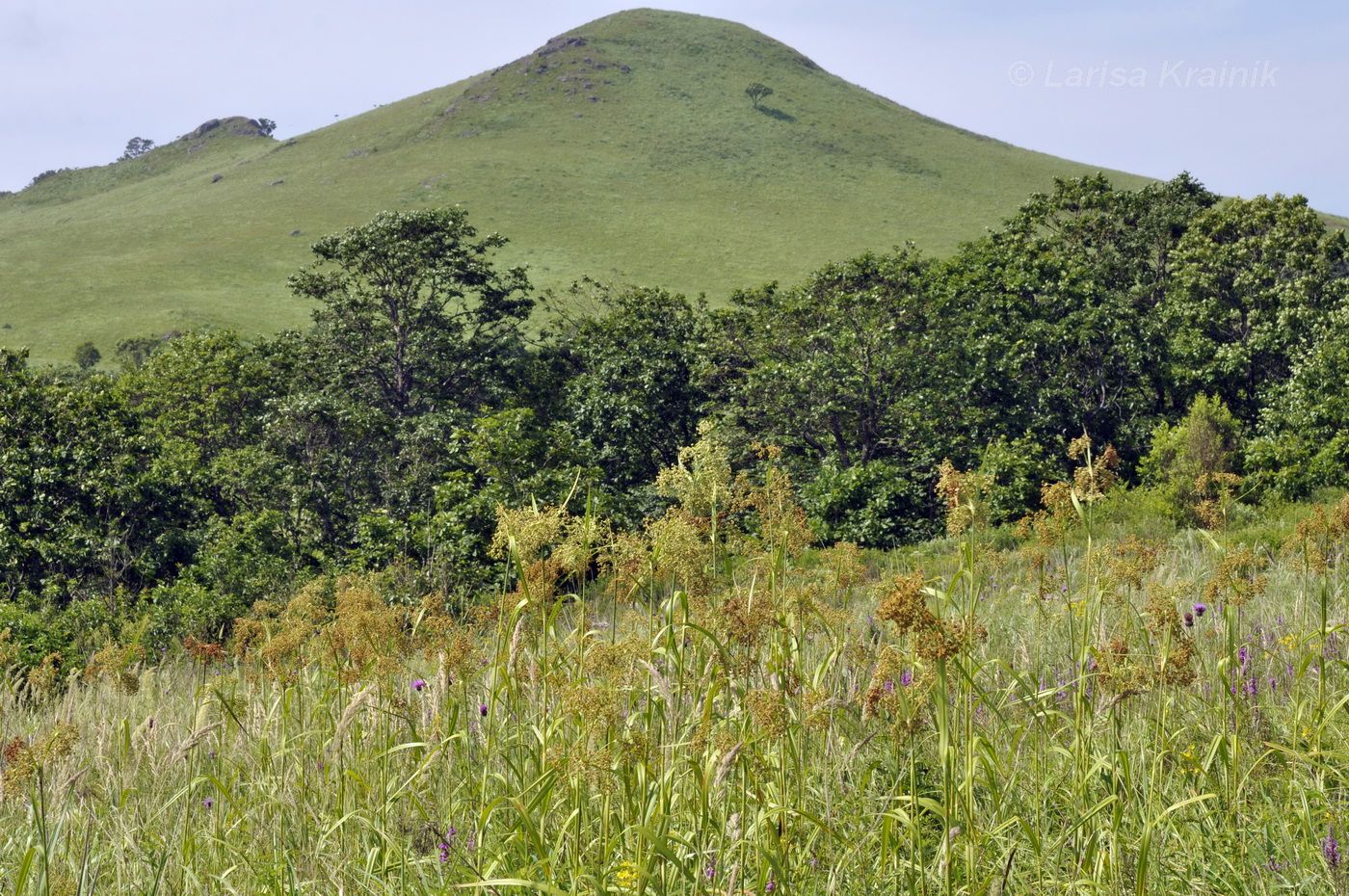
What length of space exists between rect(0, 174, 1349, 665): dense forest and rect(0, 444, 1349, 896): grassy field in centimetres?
1305

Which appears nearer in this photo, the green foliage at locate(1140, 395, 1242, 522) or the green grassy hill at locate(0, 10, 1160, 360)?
the green foliage at locate(1140, 395, 1242, 522)

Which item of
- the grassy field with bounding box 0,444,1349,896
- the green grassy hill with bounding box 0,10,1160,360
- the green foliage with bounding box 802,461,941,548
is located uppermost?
the green grassy hill with bounding box 0,10,1160,360

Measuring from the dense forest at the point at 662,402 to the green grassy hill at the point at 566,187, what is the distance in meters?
40.3

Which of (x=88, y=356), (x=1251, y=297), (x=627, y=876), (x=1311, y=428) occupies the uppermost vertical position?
(x=1251, y=297)

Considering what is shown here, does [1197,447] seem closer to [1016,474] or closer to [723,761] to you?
[1016,474]

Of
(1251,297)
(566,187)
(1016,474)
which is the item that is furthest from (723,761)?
(566,187)

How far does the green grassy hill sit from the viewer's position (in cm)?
7944

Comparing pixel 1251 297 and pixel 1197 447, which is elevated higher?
pixel 1251 297

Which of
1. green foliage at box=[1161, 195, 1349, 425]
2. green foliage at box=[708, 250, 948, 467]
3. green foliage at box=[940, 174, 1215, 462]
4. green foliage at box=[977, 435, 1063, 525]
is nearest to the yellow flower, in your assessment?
green foliage at box=[977, 435, 1063, 525]

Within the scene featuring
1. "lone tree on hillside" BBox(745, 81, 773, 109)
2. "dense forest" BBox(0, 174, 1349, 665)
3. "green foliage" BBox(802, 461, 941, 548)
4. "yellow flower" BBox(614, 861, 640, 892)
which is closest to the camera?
"yellow flower" BBox(614, 861, 640, 892)

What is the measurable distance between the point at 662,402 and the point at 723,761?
3047cm

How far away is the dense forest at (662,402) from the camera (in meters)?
20.4

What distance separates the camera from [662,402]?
32469 mm

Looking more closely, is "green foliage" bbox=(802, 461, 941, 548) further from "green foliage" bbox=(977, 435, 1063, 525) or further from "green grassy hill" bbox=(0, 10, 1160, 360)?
"green grassy hill" bbox=(0, 10, 1160, 360)
